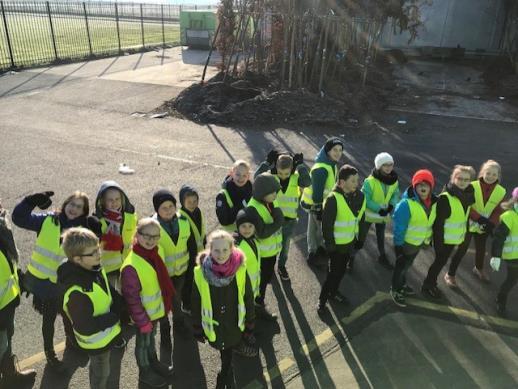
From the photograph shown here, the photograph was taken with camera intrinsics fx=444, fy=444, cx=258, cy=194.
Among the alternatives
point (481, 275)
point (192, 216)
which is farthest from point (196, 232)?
point (481, 275)

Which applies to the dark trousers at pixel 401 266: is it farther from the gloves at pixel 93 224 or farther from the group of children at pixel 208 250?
the gloves at pixel 93 224

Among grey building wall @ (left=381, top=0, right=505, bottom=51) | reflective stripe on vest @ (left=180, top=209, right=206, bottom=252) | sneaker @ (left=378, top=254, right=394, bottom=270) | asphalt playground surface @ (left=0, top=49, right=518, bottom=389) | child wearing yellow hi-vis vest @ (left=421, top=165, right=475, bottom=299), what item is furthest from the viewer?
grey building wall @ (left=381, top=0, right=505, bottom=51)

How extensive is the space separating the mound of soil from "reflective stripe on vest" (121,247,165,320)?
9.50 meters

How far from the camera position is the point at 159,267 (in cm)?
377

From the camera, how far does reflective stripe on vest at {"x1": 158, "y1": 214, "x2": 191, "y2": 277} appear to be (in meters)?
4.22

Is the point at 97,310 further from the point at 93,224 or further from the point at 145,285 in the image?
the point at 93,224

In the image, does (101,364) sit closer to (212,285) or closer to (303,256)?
(212,285)

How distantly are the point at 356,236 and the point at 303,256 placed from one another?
4.53 ft

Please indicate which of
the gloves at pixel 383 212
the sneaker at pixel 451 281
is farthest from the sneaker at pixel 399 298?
the gloves at pixel 383 212

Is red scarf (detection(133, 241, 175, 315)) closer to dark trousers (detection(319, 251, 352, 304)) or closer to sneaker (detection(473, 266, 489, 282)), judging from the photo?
dark trousers (detection(319, 251, 352, 304))

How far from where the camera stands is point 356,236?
514cm

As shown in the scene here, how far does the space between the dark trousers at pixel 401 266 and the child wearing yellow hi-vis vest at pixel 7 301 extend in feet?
12.9

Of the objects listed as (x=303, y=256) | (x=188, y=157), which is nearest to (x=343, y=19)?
(x=188, y=157)

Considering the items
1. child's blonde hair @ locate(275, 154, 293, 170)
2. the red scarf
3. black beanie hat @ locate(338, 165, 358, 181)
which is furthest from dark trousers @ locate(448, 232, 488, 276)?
the red scarf
